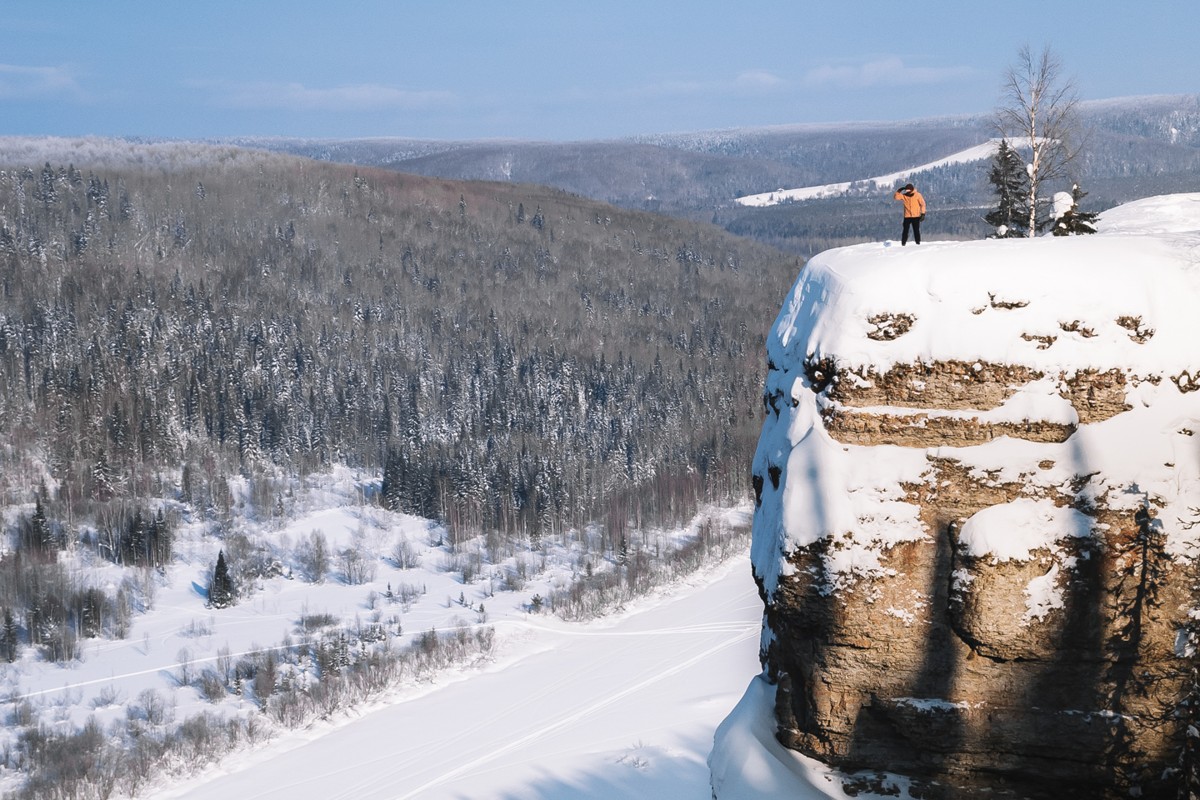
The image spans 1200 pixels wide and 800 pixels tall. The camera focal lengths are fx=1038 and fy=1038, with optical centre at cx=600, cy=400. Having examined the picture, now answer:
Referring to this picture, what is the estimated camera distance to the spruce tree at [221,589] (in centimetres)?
7888

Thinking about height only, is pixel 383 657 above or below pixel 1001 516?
below

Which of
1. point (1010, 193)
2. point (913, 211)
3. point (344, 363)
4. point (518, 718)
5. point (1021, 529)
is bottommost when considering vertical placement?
point (518, 718)

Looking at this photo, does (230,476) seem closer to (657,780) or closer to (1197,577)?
(657,780)

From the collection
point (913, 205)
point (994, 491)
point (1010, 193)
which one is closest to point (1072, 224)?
point (913, 205)

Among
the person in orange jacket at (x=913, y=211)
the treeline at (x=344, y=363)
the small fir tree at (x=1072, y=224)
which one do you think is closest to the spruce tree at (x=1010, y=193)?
the small fir tree at (x=1072, y=224)

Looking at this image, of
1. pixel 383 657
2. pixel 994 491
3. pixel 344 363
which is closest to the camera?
pixel 994 491

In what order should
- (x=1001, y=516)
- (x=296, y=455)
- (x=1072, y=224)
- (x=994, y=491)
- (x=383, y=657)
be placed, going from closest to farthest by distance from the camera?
(x=1001, y=516) → (x=994, y=491) → (x=1072, y=224) → (x=383, y=657) → (x=296, y=455)

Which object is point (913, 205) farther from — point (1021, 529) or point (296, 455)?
point (296, 455)

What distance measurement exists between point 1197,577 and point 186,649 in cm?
6856

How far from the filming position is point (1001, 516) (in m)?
10.9

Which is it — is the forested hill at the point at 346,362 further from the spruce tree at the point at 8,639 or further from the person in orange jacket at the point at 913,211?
the person in orange jacket at the point at 913,211

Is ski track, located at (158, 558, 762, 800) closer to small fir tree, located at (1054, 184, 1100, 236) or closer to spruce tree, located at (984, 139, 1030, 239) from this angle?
spruce tree, located at (984, 139, 1030, 239)

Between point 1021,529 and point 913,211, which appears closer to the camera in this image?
point 1021,529

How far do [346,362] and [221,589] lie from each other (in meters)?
62.1
